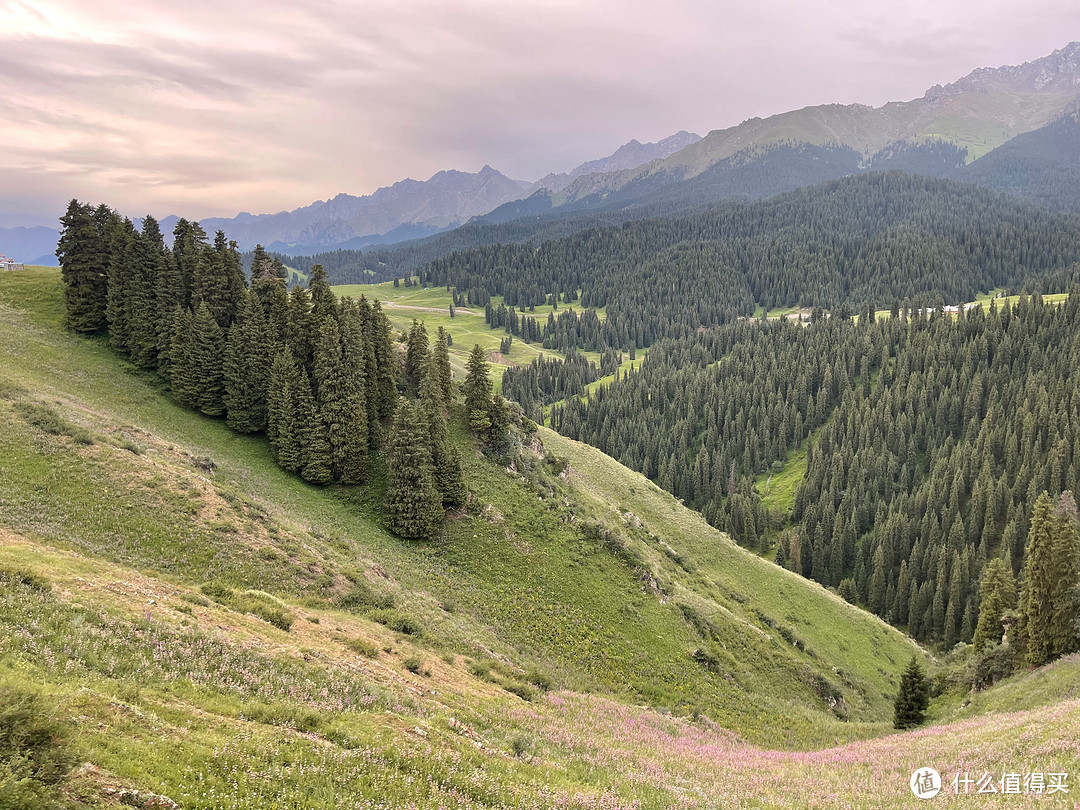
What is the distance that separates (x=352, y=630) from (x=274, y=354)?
3634 cm

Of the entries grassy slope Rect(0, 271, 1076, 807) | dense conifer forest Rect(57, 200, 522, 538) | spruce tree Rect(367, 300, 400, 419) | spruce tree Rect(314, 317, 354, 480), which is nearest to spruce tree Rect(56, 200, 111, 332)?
dense conifer forest Rect(57, 200, 522, 538)

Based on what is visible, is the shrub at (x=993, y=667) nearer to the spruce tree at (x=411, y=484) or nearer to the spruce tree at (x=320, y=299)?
the spruce tree at (x=411, y=484)

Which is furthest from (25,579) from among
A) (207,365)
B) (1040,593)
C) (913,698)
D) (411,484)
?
(1040,593)

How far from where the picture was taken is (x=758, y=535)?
129125 millimetres

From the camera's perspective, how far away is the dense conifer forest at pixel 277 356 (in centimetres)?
4834

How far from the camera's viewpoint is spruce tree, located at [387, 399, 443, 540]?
147ft

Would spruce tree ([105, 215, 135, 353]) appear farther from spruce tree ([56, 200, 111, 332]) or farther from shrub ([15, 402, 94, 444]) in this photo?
shrub ([15, 402, 94, 444])

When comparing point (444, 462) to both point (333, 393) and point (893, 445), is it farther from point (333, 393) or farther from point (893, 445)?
point (893, 445)

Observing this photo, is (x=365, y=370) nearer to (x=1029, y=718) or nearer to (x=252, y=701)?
(x=252, y=701)

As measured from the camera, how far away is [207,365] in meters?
52.8

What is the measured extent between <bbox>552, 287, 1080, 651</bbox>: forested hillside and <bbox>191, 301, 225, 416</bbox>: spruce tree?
82376mm

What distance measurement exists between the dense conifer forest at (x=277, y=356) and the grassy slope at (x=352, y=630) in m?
2.91

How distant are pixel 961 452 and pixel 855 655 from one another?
3686 inches

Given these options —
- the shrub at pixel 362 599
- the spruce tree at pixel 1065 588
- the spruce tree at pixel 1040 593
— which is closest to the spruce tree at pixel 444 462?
the shrub at pixel 362 599
